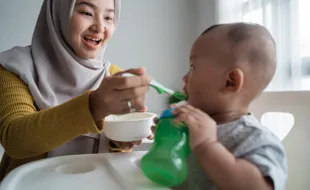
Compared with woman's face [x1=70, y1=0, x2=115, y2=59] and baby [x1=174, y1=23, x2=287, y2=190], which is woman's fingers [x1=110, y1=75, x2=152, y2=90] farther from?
woman's face [x1=70, y1=0, x2=115, y2=59]

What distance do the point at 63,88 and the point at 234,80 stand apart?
566mm

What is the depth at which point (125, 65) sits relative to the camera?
1.89 meters

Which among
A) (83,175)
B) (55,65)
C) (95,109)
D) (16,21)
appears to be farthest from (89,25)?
(16,21)

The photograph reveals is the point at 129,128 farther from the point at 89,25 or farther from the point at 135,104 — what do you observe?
the point at 89,25

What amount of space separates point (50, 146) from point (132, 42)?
1226 mm

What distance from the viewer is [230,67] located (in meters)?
0.60

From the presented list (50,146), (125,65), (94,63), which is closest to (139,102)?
(50,146)

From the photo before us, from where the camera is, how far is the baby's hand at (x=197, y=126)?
21.1 inches

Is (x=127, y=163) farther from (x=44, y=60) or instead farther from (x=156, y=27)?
(x=156, y=27)

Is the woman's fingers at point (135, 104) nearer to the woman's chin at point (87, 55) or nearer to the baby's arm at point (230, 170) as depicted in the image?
the baby's arm at point (230, 170)

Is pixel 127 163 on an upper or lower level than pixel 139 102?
lower

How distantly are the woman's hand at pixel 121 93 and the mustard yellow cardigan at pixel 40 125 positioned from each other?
4 centimetres

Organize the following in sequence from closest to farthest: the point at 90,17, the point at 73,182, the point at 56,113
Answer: the point at 73,182 → the point at 56,113 → the point at 90,17

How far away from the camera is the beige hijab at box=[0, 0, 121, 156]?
2.99ft
